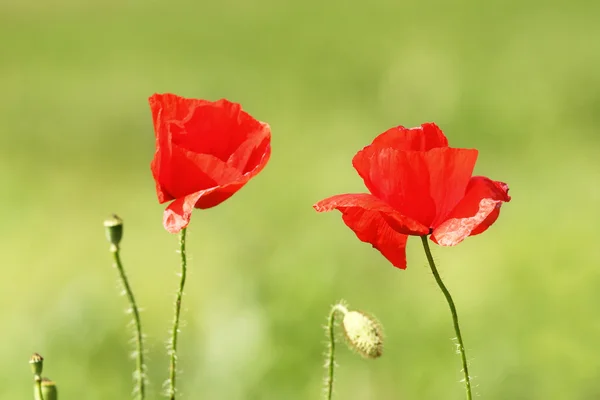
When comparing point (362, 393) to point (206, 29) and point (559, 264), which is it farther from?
point (206, 29)

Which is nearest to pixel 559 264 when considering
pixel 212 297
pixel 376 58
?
pixel 212 297

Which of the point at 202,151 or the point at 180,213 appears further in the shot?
the point at 202,151

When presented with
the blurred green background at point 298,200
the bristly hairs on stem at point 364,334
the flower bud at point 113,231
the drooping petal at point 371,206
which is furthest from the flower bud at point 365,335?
the blurred green background at point 298,200

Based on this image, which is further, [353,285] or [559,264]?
[353,285]

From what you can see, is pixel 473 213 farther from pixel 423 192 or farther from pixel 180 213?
pixel 180 213

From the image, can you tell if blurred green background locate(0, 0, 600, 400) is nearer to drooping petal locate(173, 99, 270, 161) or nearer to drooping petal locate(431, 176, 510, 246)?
drooping petal locate(173, 99, 270, 161)

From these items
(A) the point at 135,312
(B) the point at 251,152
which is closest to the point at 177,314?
(A) the point at 135,312
